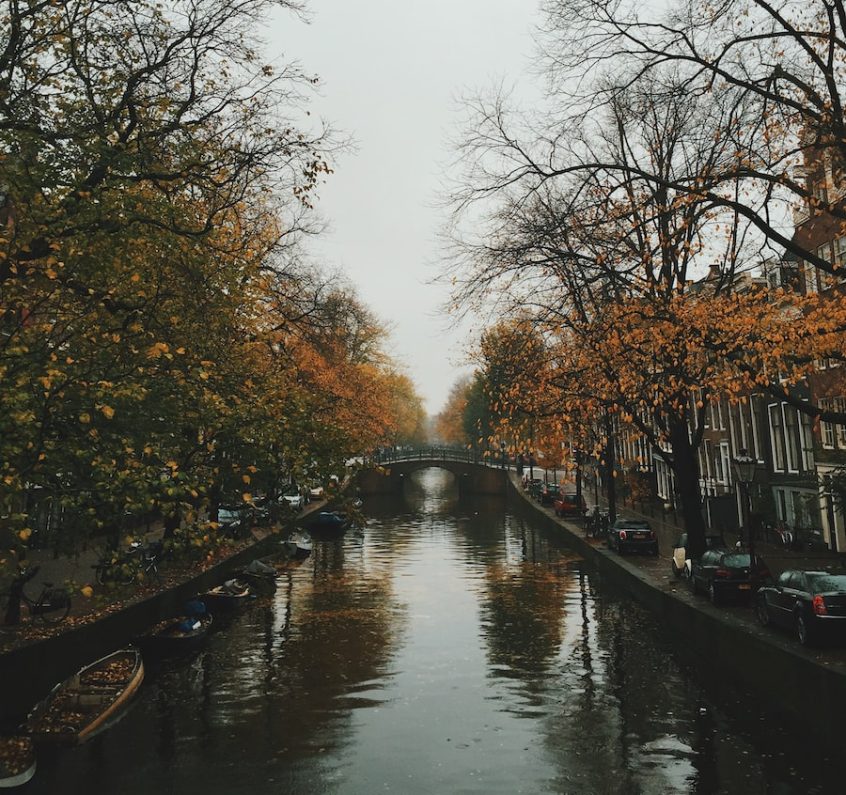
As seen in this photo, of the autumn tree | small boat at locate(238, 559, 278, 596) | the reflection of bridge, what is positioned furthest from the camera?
the reflection of bridge

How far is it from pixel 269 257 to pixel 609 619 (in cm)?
1889

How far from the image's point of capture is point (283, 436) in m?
20.9

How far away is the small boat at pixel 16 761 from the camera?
13258 mm

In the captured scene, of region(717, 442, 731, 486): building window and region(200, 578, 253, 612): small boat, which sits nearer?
region(200, 578, 253, 612): small boat

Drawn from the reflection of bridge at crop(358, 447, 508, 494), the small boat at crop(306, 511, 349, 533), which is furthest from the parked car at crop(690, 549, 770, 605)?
the reflection of bridge at crop(358, 447, 508, 494)

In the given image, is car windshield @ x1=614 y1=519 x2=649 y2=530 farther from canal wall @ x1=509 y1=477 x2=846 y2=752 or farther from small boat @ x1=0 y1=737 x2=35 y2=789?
small boat @ x1=0 y1=737 x2=35 y2=789

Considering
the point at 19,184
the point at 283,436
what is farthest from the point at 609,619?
the point at 19,184

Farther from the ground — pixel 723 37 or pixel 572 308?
pixel 723 37

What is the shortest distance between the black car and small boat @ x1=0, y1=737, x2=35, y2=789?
A: 15646mm

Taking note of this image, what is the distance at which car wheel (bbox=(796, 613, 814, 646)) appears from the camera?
16.6 meters

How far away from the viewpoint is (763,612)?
19562mm

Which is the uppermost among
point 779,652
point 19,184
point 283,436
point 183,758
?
point 19,184

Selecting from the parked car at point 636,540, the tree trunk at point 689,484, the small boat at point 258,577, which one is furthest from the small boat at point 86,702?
the parked car at point 636,540

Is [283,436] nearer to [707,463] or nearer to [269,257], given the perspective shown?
[269,257]
